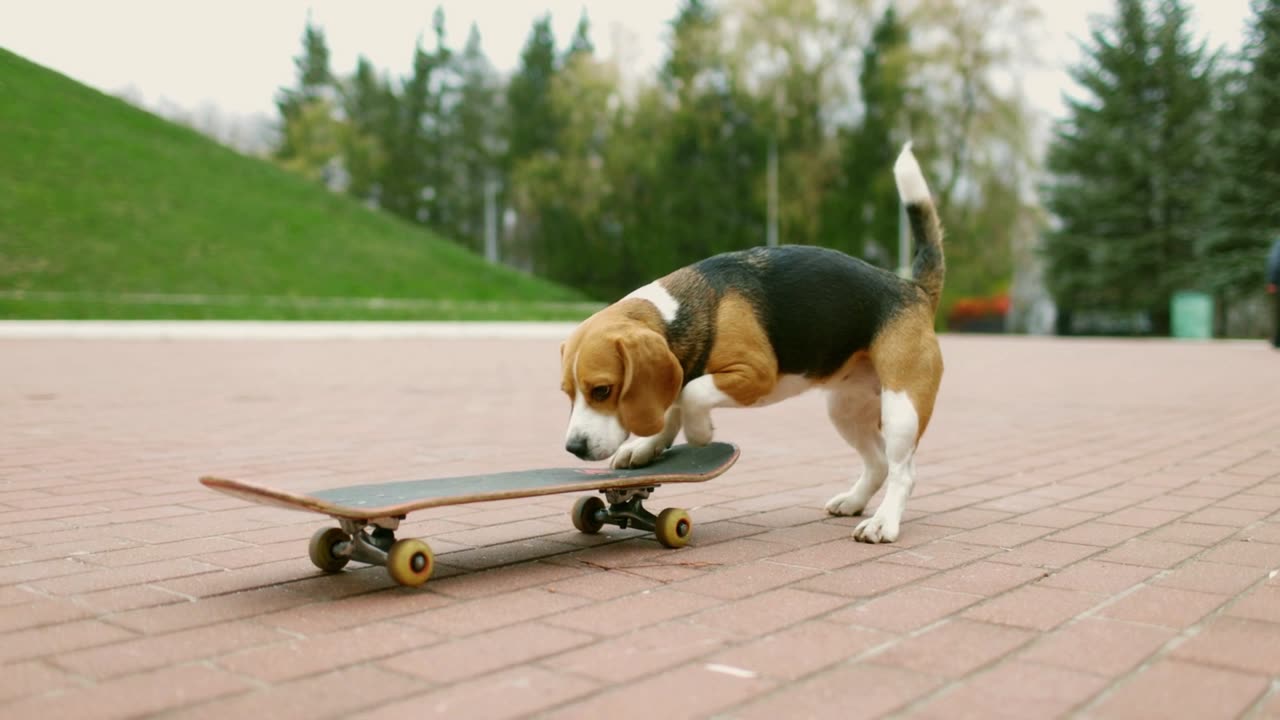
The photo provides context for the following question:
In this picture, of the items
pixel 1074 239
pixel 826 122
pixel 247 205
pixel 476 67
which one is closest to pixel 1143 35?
pixel 1074 239

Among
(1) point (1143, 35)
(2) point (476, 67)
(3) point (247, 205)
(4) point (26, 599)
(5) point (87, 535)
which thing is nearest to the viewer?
(4) point (26, 599)

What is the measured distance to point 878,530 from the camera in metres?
4.03

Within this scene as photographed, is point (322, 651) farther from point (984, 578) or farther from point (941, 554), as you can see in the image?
point (941, 554)

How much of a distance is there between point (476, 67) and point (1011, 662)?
75486 millimetres

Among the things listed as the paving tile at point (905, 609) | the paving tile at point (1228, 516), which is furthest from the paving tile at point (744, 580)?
the paving tile at point (1228, 516)

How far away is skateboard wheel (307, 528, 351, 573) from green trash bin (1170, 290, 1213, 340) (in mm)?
35312

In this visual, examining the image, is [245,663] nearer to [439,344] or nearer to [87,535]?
[87,535]

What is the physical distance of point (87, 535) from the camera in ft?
13.3

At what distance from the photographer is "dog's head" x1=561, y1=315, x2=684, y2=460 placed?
372cm

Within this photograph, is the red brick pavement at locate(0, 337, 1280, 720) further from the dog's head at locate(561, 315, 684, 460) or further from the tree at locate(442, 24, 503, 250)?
the tree at locate(442, 24, 503, 250)

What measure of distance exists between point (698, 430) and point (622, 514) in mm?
423

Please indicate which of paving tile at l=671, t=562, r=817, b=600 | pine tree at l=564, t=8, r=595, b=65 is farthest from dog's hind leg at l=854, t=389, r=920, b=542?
pine tree at l=564, t=8, r=595, b=65

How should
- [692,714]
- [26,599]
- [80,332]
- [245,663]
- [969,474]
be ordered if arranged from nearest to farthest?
[692,714]
[245,663]
[26,599]
[969,474]
[80,332]

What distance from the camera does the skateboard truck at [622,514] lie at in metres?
3.94
